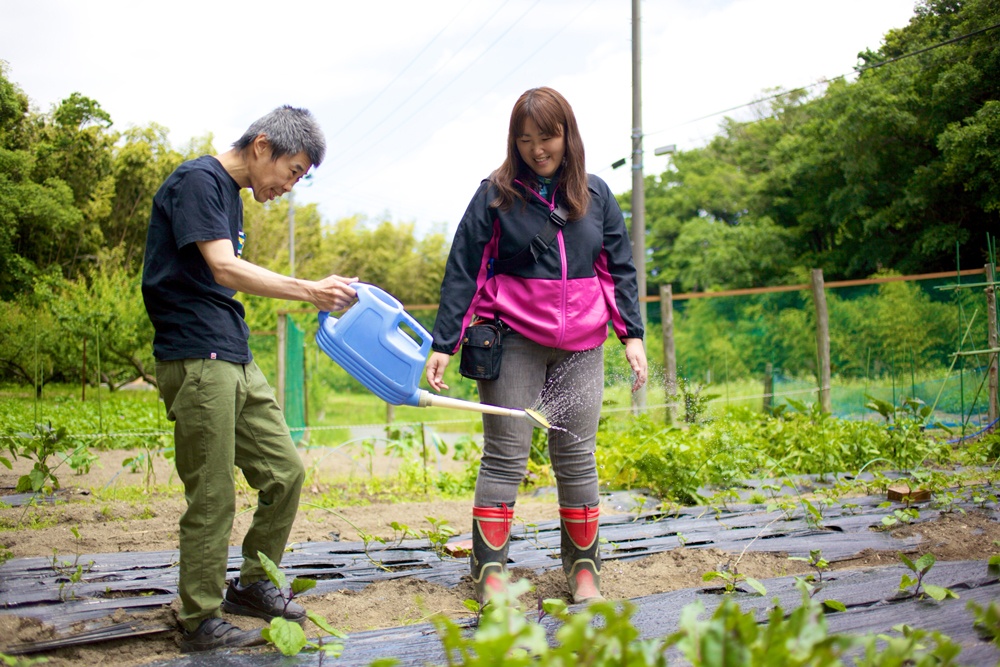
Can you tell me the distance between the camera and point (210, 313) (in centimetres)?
194

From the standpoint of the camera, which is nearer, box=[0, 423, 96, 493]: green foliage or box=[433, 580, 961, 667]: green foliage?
box=[433, 580, 961, 667]: green foliage

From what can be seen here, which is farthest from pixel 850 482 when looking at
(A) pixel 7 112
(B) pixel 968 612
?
(A) pixel 7 112

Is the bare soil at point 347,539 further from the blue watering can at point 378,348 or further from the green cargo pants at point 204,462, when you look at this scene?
the blue watering can at point 378,348

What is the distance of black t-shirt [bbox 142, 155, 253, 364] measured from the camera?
1854mm

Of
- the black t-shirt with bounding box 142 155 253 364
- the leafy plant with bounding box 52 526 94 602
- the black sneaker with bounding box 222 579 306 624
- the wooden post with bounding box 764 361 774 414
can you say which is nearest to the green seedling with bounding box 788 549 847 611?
the black sneaker with bounding box 222 579 306 624

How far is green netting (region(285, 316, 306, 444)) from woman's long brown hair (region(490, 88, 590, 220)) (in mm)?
4325

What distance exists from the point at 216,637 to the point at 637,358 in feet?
4.33

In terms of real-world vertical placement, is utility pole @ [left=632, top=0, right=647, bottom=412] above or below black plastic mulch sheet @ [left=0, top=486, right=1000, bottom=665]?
above

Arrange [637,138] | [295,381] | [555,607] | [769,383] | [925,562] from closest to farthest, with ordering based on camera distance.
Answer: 1. [555,607]
2. [925,562]
3. [295,381]
4. [769,383]
5. [637,138]

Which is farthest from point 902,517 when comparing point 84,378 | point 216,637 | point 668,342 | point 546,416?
point 668,342

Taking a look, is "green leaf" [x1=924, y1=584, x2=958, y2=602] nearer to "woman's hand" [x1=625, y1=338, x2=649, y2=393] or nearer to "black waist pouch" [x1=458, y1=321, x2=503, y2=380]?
"woman's hand" [x1=625, y1=338, x2=649, y2=393]

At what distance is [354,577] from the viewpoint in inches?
98.3

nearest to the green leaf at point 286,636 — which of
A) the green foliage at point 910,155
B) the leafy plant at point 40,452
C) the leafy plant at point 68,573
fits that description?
the leafy plant at point 68,573

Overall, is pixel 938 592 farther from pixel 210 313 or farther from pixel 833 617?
pixel 210 313
